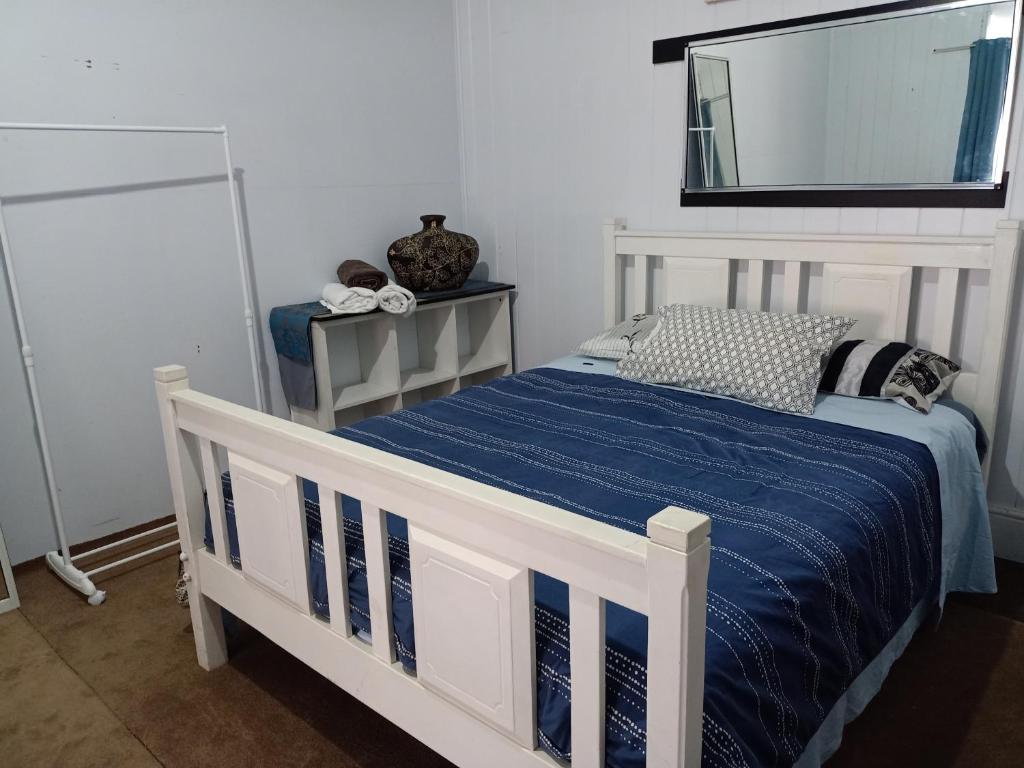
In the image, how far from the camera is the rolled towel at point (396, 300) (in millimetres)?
3080

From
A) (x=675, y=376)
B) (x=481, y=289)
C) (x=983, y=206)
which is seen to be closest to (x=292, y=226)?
(x=481, y=289)

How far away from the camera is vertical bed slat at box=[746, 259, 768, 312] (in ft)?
9.12

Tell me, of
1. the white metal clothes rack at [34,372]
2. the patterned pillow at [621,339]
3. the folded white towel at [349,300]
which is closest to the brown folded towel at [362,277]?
the folded white towel at [349,300]

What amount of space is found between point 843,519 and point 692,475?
34 centimetres

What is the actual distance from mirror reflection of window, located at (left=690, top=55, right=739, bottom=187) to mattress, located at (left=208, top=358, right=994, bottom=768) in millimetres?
888

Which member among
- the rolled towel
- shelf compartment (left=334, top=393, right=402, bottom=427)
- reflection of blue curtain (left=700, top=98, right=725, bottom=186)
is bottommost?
shelf compartment (left=334, top=393, right=402, bottom=427)

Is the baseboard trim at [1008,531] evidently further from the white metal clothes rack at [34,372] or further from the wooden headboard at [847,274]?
the white metal clothes rack at [34,372]

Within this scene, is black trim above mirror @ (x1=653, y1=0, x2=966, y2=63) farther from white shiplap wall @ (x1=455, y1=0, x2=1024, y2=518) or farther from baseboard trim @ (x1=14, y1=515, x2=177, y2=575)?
baseboard trim @ (x1=14, y1=515, x2=177, y2=575)

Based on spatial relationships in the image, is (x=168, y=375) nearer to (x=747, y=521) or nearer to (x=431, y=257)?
(x=747, y=521)

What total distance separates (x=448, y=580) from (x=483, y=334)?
2.51 m

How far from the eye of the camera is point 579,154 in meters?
3.31

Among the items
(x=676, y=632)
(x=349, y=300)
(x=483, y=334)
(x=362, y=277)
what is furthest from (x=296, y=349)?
(x=676, y=632)

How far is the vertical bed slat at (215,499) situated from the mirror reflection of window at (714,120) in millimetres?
2001

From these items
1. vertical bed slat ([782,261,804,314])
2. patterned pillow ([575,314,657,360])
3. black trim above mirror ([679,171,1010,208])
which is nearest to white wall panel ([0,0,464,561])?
patterned pillow ([575,314,657,360])
